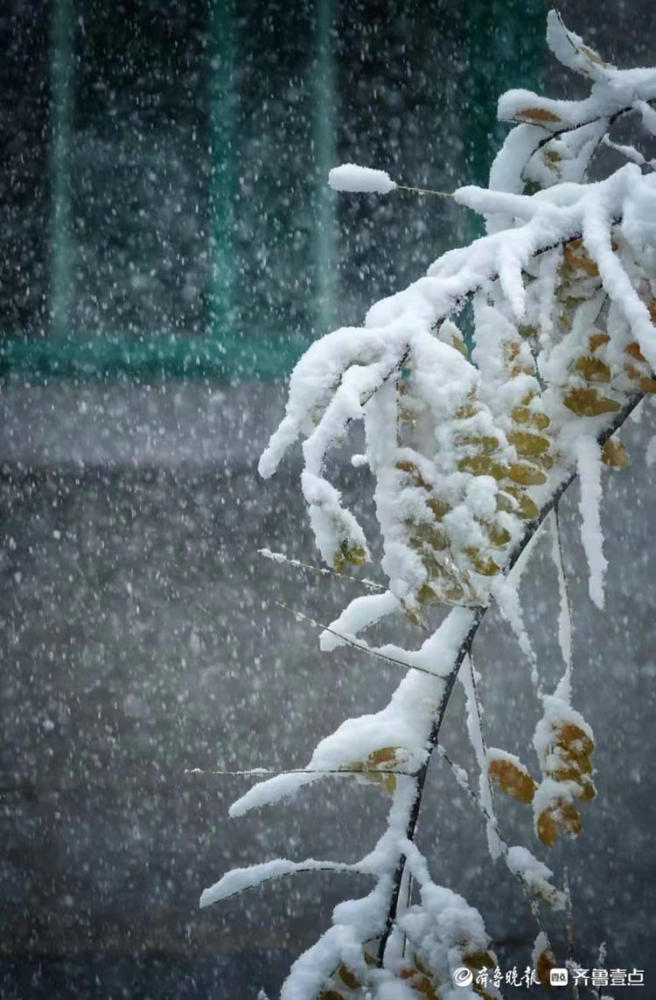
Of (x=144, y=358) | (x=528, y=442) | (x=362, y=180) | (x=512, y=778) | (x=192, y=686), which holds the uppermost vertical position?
(x=362, y=180)

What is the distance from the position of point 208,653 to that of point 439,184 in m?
2.02

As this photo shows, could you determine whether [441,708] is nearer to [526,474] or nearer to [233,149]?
[526,474]

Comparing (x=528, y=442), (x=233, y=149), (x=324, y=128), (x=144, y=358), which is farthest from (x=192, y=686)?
(x=528, y=442)

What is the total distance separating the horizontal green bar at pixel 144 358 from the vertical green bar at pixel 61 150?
26cm

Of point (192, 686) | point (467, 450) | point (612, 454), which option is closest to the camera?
point (467, 450)

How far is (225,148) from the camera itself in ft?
11.4

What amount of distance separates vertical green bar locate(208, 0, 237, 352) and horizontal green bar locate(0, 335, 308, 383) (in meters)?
0.21

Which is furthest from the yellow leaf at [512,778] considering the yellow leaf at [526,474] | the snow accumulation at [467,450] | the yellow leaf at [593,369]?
the yellow leaf at [593,369]

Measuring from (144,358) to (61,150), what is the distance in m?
0.95

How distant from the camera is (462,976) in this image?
1.01m

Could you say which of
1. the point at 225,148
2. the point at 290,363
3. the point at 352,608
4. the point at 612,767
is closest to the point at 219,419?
the point at 290,363

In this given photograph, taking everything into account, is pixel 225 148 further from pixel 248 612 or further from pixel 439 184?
pixel 248 612

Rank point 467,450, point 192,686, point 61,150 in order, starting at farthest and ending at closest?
point 61,150, point 192,686, point 467,450

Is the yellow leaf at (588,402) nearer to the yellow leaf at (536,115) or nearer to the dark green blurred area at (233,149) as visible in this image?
the yellow leaf at (536,115)
